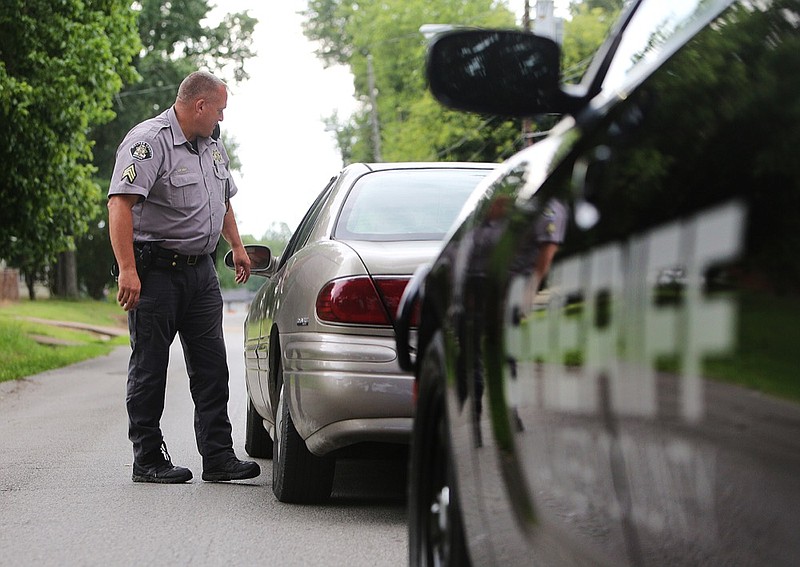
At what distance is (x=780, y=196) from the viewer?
154 cm

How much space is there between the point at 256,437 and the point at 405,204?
8.65 feet

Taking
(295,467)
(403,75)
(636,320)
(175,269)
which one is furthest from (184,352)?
(403,75)

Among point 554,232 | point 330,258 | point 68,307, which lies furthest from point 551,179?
point 68,307

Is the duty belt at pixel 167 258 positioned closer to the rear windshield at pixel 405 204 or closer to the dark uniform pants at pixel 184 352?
the dark uniform pants at pixel 184 352

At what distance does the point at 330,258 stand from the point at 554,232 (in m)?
3.18

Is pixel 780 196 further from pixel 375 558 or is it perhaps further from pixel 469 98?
pixel 375 558

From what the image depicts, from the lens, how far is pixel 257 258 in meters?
7.10

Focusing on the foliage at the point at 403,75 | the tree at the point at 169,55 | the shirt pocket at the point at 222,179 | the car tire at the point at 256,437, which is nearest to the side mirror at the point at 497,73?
the shirt pocket at the point at 222,179

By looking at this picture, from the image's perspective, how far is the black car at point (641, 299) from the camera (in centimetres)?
155

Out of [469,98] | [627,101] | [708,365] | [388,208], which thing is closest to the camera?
[708,365]

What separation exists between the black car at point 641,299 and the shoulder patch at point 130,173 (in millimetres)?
3767

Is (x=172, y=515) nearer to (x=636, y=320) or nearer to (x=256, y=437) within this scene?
(x=256, y=437)

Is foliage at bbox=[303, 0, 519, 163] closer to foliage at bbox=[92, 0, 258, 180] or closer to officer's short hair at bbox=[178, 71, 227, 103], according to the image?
foliage at bbox=[92, 0, 258, 180]

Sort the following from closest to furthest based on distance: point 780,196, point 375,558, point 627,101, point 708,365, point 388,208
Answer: point 780,196 < point 708,365 < point 627,101 < point 375,558 < point 388,208
